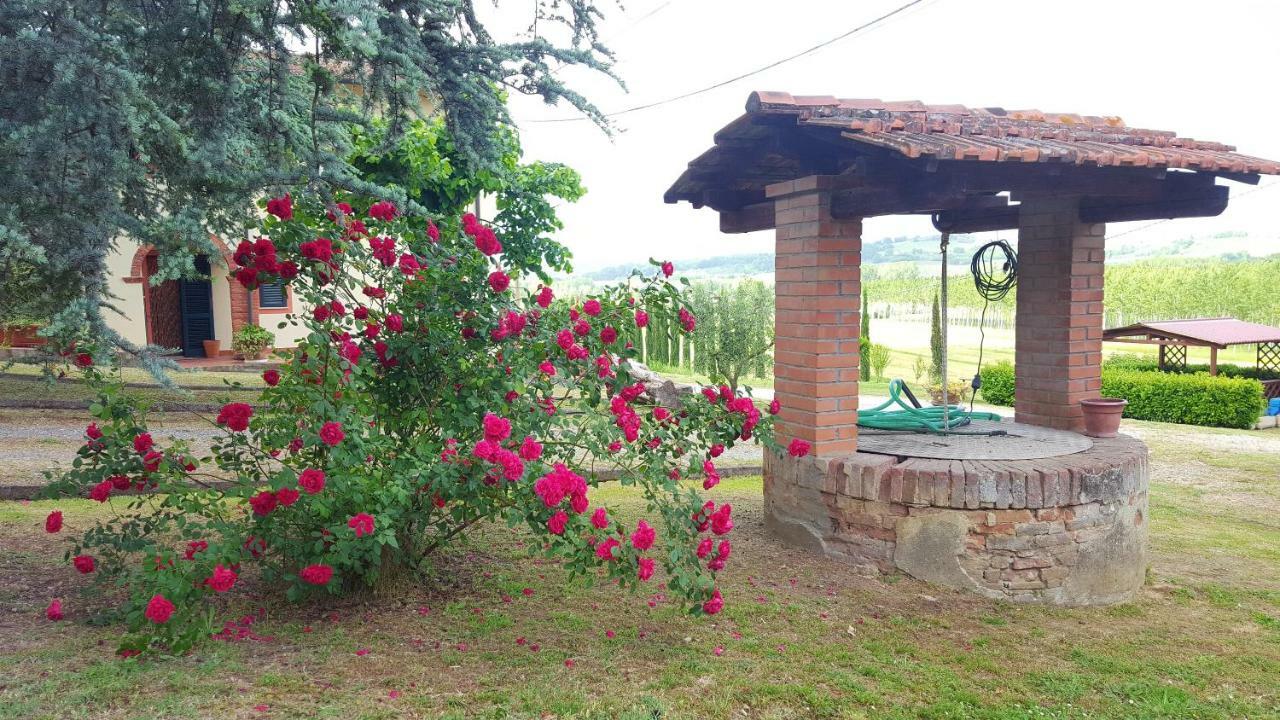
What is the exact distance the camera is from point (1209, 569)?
5.97 m

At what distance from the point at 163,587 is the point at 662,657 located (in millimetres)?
2056

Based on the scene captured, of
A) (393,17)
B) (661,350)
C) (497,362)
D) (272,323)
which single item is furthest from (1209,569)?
(661,350)

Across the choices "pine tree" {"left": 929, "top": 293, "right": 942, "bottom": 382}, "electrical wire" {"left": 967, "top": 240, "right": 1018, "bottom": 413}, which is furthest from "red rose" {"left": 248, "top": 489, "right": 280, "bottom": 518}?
"pine tree" {"left": 929, "top": 293, "right": 942, "bottom": 382}

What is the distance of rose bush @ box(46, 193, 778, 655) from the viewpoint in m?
3.49

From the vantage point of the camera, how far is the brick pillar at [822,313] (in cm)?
532

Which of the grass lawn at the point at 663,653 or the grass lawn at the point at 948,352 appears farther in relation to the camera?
the grass lawn at the point at 948,352

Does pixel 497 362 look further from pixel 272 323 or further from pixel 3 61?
pixel 272 323

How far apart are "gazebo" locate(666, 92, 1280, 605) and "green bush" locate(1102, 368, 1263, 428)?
12615mm

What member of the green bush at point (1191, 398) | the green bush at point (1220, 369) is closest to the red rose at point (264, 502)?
the green bush at point (1191, 398)

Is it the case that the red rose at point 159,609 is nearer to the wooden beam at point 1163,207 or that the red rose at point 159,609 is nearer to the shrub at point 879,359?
the wooden beam at point 1163,207

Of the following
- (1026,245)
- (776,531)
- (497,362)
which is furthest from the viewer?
(1026,245)

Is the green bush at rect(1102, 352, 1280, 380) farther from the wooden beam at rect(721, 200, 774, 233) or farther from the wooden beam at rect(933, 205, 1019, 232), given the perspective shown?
the wooden beam at rect(721, 200, 774, 233)

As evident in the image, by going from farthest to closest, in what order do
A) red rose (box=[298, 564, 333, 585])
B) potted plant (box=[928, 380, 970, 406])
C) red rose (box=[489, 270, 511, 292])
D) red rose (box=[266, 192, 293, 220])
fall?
potted plant (box=[928, 380, 970, 406])
red rose (box=[489, 270, 511, 292])
red rose (box=[266, 192, 293, 220])
red rose (box=[298, 564, 333, 585])

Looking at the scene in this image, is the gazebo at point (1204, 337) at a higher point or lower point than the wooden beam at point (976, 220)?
lower
